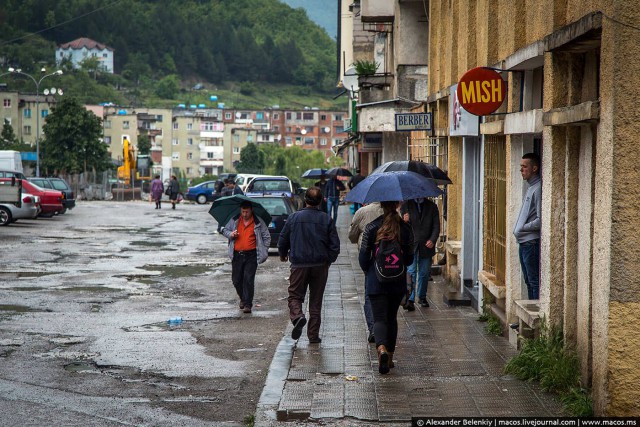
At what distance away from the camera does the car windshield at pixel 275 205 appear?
88.9ft

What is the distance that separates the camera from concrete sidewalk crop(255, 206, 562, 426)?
8883 millimetres

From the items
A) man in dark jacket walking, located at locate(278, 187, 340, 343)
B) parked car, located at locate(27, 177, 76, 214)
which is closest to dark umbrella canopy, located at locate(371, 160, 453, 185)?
man in dark jacket walking, located at locate(278, 187, 340, 343)

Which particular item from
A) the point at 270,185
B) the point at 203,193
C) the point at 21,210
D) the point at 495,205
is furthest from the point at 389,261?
the point at 203,193

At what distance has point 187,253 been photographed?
26.4 meters

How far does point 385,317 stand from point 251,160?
166m

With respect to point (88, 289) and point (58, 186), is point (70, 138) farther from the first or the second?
point (88, 289)

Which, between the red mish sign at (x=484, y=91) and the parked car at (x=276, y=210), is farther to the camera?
the parked car at (x=276, y=210)

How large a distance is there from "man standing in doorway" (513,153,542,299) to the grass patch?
1.19 meters

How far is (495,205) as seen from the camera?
13.9 metres

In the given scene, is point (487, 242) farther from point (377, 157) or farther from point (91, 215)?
point (91, 215)

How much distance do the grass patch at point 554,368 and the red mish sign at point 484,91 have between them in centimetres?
317

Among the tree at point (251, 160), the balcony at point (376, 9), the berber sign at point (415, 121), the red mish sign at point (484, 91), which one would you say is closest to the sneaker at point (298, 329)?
the red mish sign at point (484, 91)

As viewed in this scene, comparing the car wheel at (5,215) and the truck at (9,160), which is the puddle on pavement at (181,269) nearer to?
the car wheel at (5,215)

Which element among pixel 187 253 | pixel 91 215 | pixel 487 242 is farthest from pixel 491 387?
pixel 91 215
